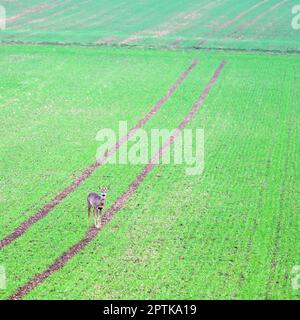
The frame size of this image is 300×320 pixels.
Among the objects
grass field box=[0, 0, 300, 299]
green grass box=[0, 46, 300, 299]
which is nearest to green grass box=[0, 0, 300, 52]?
grass field box=[0, 0, 300, 299]

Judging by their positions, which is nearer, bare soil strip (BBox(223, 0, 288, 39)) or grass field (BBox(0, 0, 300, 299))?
grass field (BBox(0, 0, 300, 299))

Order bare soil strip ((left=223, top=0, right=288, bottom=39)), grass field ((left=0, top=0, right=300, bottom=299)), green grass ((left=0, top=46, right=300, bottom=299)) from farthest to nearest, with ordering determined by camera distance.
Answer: bare soil strip ((left=223, top=0, right=288, bottom=39)) < grass field ((left=0, top=0, right=300, bottom=299)) < green grass ((left=0, top=46, right=300, bottom=299))

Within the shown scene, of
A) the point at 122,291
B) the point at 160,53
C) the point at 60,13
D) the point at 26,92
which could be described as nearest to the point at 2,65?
the point at 26,92

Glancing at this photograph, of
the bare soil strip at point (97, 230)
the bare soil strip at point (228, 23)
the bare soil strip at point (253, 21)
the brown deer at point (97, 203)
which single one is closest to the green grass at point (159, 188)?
the bare soil strip at point (97, 230)

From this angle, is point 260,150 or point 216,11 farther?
point 216,11

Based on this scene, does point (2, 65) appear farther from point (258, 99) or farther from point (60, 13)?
point (60, 13)

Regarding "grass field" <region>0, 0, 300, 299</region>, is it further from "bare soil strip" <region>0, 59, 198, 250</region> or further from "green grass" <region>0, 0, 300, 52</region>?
"green grass" <region>0, 0, 300, 52</region>
